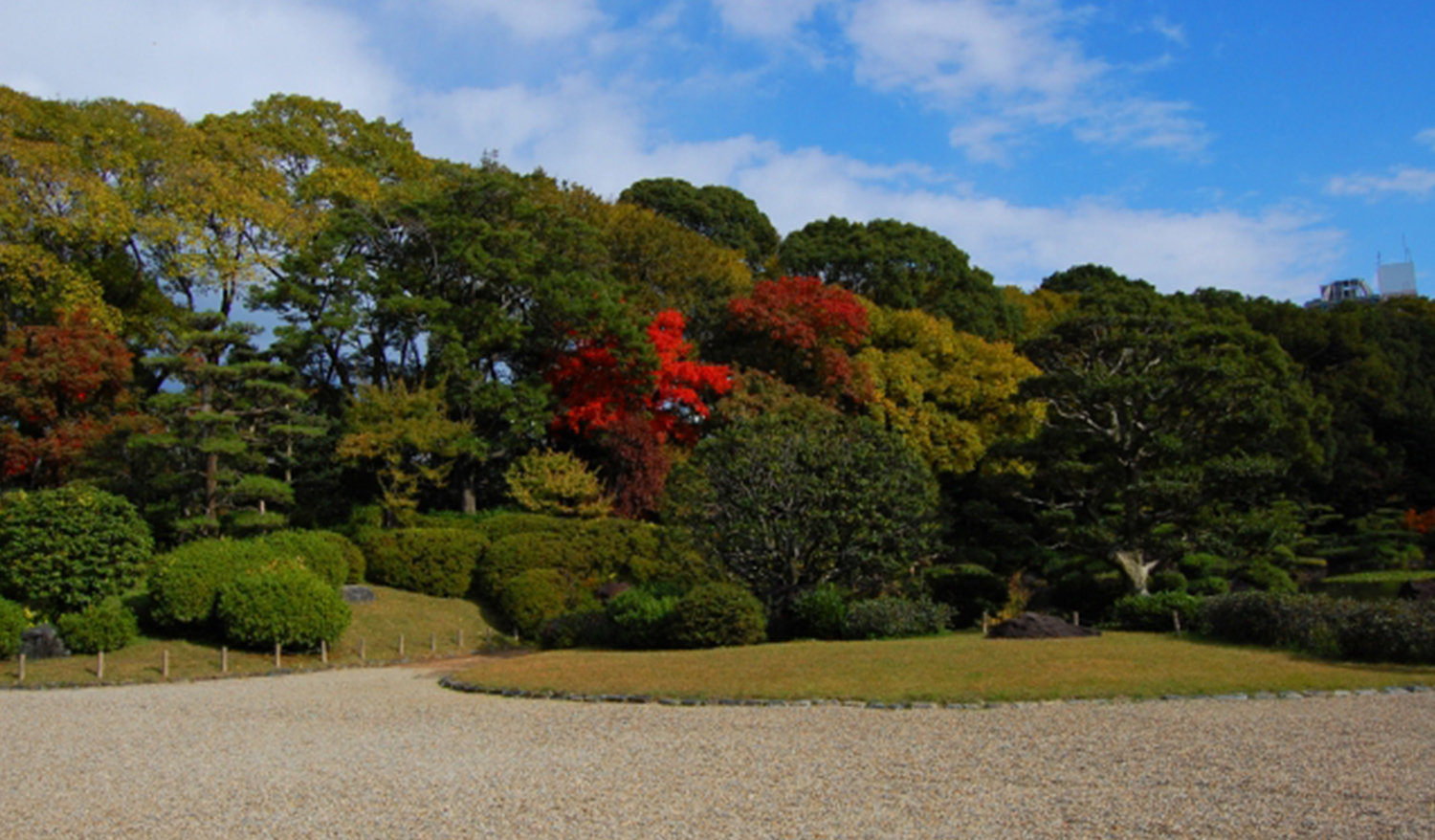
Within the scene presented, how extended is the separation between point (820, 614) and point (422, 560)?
10.8m

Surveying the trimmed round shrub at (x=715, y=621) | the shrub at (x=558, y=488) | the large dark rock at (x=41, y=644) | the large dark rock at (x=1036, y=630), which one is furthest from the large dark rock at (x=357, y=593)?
the large dark rock at (x=1036, y=630)

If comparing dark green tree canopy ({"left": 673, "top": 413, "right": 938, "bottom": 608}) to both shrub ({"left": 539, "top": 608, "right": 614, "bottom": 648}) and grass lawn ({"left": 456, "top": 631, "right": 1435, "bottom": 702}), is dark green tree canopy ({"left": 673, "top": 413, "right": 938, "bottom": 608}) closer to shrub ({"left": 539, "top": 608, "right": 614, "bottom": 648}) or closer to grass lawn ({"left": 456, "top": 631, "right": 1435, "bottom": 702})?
shrub ({"left": 539, "top": 608, "right": 614, "bottom": 648})

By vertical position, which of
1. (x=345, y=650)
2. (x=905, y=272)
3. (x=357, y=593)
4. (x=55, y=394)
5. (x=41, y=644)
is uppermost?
(x=905, y=272)

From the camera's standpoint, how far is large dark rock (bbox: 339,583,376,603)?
22.4 meters

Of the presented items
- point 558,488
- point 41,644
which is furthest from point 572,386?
point 41,644

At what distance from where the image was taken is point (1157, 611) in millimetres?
18203

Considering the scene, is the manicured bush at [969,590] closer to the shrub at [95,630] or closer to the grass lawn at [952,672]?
the grass lawn at [952,672]

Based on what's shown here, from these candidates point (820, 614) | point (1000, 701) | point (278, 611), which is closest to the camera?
point (1000, 701)

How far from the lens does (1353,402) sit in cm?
3947

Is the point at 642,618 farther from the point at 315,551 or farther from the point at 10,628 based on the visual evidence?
the point at 10,628

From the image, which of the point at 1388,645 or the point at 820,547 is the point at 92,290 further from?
the point at 1388,645

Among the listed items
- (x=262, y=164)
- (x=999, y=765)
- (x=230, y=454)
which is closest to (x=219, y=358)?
(x=230, y=454)

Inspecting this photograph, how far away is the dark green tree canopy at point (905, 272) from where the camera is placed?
36.9 metres

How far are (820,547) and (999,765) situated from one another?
36.9ft
